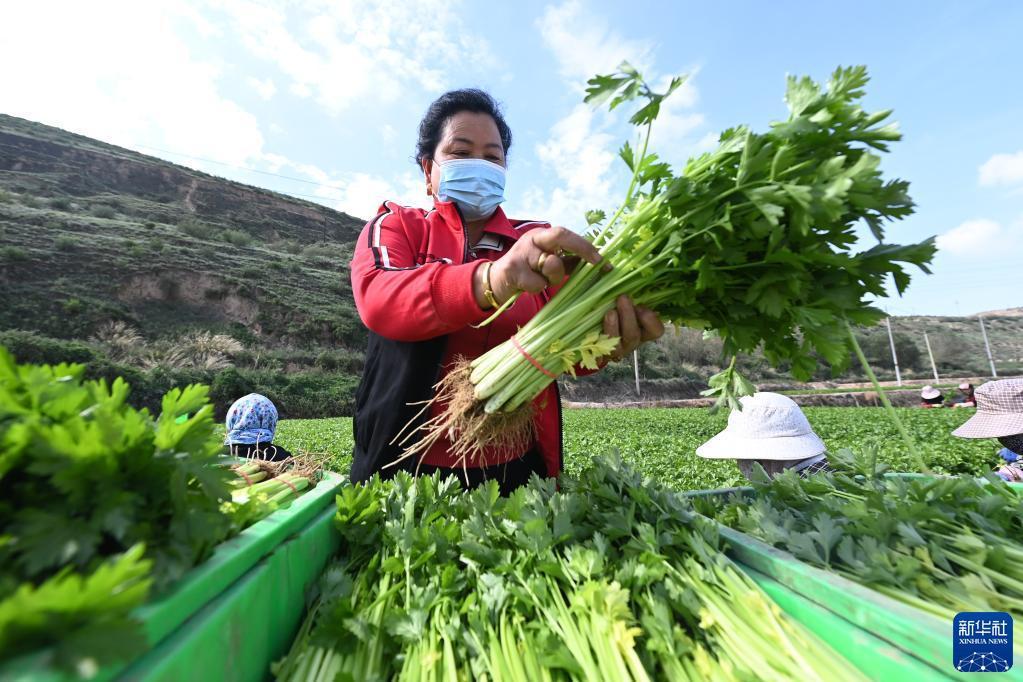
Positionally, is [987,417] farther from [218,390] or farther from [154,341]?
[154,341]

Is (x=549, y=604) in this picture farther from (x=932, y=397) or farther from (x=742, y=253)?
(x=932, y=397)

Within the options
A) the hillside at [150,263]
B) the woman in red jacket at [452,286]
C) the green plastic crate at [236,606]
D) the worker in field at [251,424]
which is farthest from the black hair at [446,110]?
the hillside at [150,263]

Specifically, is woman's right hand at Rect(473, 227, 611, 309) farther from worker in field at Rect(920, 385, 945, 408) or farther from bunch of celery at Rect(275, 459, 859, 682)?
worker in field at Rect(920, 385, 945, 408)

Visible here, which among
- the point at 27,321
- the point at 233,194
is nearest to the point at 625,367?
the point at 27,321

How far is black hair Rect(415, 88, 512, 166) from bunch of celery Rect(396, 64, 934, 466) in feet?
4.23

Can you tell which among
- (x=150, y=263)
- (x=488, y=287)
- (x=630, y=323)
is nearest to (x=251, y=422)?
(x=488, y=287)

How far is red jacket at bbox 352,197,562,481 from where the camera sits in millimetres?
1888

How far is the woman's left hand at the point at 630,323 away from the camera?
1.82m

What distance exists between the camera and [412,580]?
4.33 feet

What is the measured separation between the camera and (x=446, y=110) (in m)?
2.77

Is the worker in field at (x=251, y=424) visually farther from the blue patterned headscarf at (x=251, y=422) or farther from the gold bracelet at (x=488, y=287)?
the gold bracelet at (x=488, y=287)

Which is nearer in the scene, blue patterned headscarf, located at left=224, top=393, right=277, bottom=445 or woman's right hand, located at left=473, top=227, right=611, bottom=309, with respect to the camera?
woman's right hand, located at left=473, top=227, right=611, bottom=309

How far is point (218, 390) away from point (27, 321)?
41.6 ft

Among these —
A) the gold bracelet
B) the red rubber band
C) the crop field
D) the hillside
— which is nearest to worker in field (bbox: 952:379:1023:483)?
the crop field
